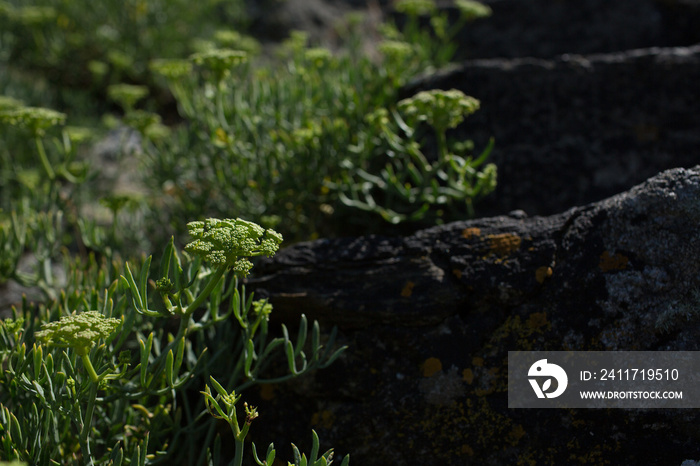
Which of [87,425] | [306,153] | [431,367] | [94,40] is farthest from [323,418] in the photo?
[94,40]

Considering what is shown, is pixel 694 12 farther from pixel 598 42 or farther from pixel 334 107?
pixel 334 107

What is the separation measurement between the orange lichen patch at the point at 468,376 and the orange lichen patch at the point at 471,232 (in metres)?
0.56

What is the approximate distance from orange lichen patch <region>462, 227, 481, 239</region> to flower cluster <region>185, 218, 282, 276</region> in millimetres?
960

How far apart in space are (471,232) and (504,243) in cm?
15

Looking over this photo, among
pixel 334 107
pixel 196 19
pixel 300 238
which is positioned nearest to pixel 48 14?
pixel 196 19

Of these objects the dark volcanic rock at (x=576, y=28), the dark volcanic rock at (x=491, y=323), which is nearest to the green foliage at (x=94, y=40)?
the dark volcanic rock at (x=576, y=28)

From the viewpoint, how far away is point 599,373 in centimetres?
218

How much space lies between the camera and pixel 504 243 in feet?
8.17

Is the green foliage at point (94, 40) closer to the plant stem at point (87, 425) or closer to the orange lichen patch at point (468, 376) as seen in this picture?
the plant stem at point (87, 425)

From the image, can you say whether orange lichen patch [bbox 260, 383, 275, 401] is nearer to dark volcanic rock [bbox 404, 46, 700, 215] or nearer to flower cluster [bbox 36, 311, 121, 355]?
flower cluster [bbox 36, 311, 121, 355]

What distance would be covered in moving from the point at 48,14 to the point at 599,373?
16.3 feet
